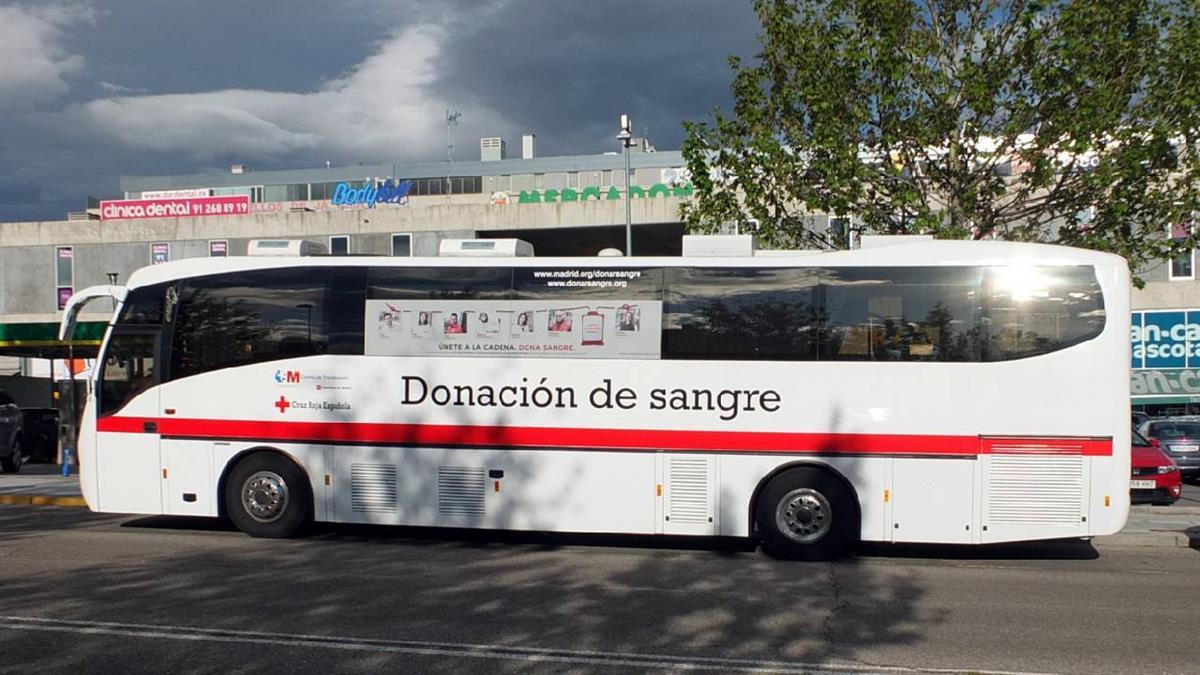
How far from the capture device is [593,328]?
37.3 ft

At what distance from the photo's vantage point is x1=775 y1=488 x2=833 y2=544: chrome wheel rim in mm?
10922

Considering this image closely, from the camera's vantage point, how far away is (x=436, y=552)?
11.3 meters

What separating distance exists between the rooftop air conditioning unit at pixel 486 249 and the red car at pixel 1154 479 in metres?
11.3

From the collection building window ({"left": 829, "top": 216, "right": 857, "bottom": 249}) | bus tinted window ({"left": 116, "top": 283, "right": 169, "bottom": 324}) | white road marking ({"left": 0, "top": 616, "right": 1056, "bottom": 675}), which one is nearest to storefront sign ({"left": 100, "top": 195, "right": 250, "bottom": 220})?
building window ({"left": 829, "top": 216, "right": 857, "bottom": 249})

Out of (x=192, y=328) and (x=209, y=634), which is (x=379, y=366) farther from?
(x=209, y=634)

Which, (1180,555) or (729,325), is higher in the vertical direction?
(729,325)

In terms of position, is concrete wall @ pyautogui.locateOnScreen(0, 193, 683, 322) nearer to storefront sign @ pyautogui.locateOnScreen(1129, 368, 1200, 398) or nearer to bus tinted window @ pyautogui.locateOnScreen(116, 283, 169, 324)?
storefront sign @ pyautogui.locateOnScreen(1129, 368, 1200, 398)

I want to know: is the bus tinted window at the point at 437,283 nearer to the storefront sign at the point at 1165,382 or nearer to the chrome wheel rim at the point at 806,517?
Answer: the chrome wheel rim at the point at 806,517

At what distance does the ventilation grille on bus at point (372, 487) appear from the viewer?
1177 centimetres

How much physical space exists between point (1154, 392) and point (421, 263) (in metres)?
30.4

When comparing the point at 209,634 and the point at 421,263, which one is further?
the point at 421,263

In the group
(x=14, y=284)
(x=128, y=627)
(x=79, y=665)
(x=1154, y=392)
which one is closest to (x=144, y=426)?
(x=128, y=627)

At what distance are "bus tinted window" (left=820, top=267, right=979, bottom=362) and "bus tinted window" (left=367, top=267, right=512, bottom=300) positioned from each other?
Result: 144 inches

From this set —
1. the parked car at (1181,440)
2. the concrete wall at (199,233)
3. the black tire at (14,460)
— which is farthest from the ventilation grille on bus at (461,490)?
the concrete wall at (199,233)
